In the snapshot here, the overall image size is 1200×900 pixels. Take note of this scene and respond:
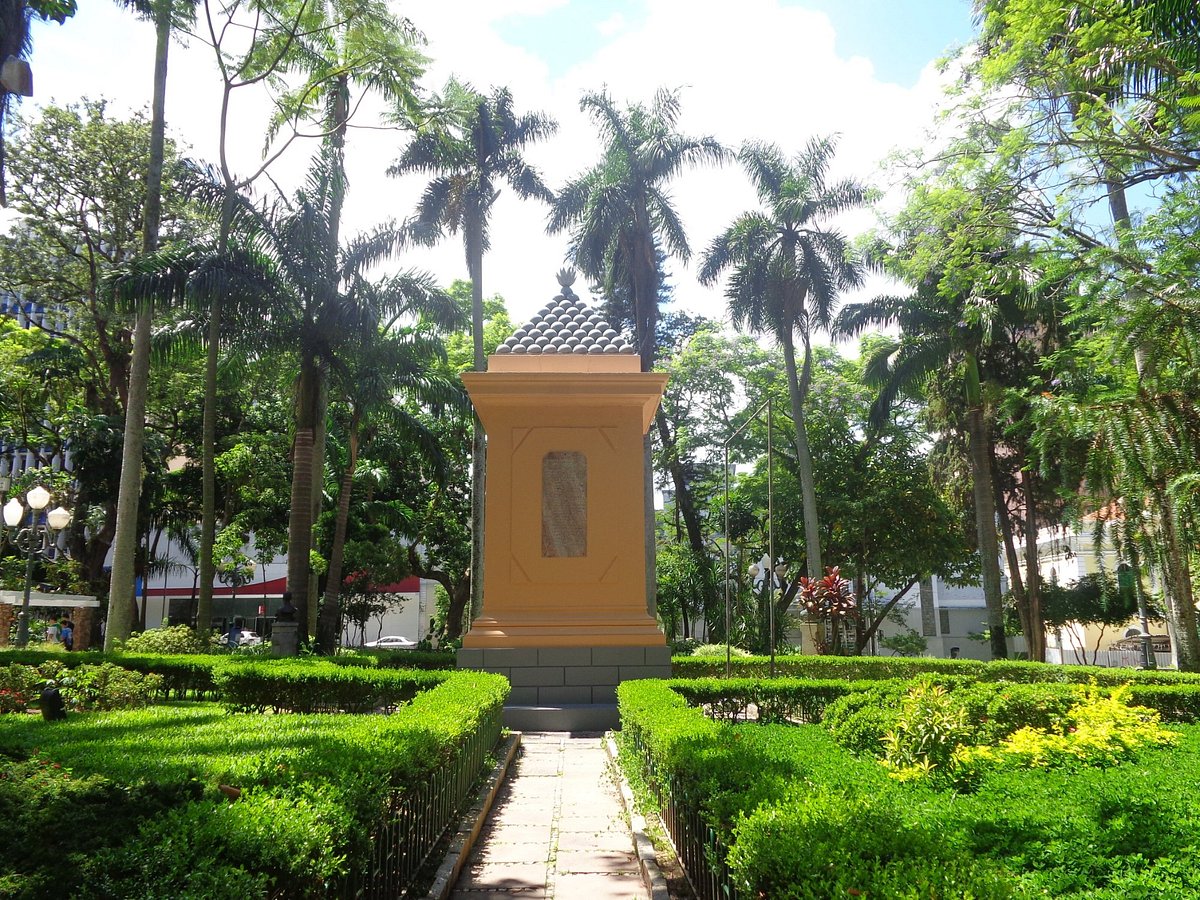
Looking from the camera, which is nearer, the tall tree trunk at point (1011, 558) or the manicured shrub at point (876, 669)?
the manicured shrub at point (876, 669)

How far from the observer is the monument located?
12.6 metres

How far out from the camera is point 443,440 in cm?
2795

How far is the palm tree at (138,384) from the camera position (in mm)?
17969

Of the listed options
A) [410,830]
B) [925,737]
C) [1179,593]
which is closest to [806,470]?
[1179,593]

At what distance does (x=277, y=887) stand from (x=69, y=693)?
1036 centimetres

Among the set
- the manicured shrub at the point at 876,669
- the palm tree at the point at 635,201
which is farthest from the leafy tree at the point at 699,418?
Result: the manicured shrub at the point at 876,669

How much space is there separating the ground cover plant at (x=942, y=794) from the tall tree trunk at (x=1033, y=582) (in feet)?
63.4

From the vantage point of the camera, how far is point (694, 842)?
5.26 metres

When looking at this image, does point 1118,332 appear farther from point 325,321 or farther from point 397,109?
point 397,109

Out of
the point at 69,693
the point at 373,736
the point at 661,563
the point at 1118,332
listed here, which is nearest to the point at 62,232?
the point at 69,693

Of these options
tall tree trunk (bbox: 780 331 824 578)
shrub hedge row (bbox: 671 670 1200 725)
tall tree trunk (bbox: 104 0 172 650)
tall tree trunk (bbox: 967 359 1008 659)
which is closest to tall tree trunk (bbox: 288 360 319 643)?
tall tree trunk (bbox: 104 0 172 650)

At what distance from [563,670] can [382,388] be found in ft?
32.3

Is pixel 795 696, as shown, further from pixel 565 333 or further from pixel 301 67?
pixel 301 67

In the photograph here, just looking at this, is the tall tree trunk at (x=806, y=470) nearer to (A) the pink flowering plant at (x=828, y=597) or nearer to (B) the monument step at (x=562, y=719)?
(A) the pink flowering plant at (x=828, y=597)
